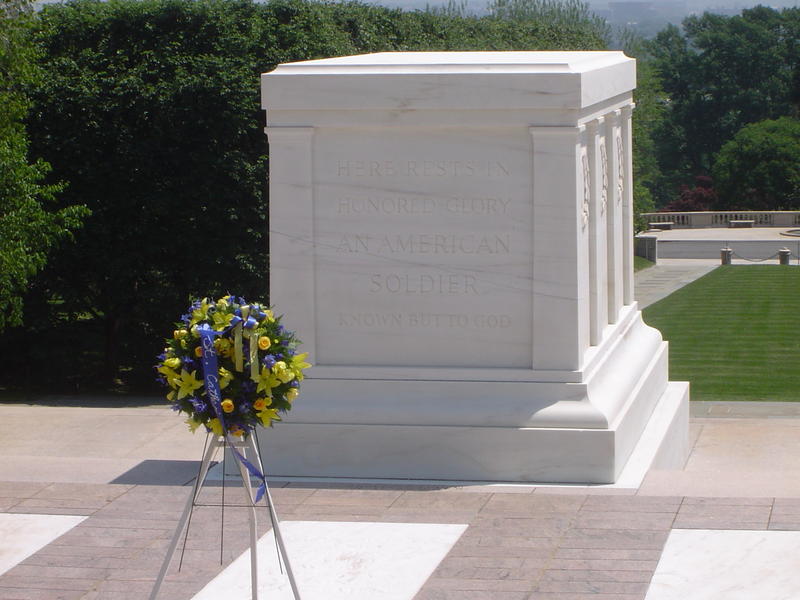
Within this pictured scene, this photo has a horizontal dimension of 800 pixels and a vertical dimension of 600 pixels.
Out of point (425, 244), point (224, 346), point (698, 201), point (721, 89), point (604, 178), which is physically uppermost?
point (721, 89)

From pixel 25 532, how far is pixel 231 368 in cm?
242

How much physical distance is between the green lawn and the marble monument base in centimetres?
946

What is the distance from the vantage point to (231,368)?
550 centimetres

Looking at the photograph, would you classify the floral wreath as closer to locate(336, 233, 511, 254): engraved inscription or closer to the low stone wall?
locate(336, 233, 511, 254): engraved inscription

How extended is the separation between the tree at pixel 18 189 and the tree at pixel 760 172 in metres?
53.6

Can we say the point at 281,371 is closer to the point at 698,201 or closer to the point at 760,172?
the point at 760,172

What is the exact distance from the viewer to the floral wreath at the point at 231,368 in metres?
5.45

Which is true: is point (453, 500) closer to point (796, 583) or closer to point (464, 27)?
point (796, 583)

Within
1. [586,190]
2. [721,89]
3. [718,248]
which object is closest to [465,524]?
[586,190]

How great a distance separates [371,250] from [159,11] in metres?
16.1

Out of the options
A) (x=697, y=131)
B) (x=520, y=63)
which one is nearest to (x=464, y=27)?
(x=520, y=63)

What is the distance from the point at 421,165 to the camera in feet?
27.7

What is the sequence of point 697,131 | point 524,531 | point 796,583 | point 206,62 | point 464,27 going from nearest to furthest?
1. point 796,583
2. point 524,531
3. point 206,62
4. point 464,27
5. point 697,131

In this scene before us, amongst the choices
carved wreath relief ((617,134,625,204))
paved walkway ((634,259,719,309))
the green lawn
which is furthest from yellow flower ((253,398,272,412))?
paved walkway ((634,259,719,309))
